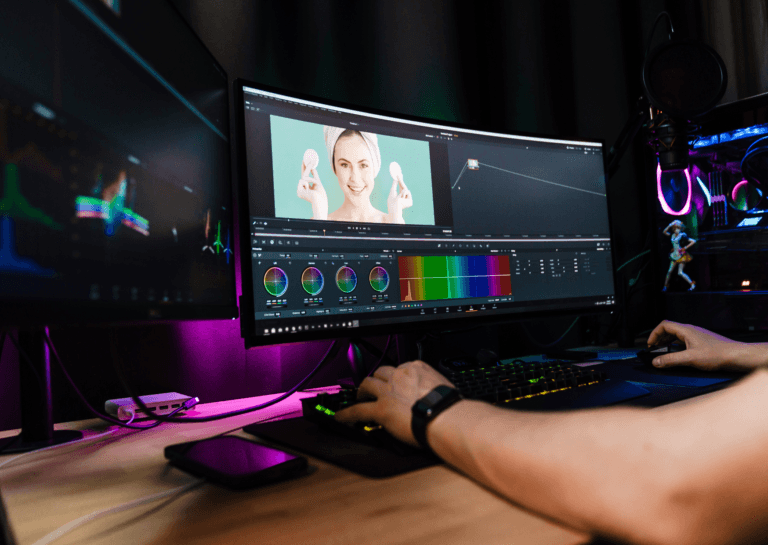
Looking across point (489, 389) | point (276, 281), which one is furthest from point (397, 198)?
point (489, 389)

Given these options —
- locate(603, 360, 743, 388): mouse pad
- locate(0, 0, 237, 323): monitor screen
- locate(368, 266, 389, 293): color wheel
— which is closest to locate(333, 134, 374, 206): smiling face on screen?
locate(368, 266, 389, 293): color wheel

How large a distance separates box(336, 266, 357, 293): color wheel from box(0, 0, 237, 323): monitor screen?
21cm

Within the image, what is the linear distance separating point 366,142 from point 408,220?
17cm

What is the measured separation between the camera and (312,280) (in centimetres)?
85

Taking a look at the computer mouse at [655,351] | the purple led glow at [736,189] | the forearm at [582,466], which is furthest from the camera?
the purple led glow at [736,189]

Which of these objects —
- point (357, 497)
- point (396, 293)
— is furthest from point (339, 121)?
point (357, 497)

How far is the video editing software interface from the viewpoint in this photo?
32.9 inches

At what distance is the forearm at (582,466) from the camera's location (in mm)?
321

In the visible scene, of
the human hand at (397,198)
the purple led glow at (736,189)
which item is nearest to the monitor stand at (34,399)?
the human hand at (397,198)

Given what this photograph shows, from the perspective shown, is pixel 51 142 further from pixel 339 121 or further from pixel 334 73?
pixel 334 73

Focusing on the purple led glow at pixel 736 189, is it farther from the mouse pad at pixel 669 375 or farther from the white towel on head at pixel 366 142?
the white towel on head at pixel 366 142

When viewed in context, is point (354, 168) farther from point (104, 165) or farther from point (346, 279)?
point (104, 165)

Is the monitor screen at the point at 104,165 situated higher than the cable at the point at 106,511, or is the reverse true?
the monitor screen at the point at 104,165

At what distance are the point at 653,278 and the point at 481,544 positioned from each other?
156 cm
